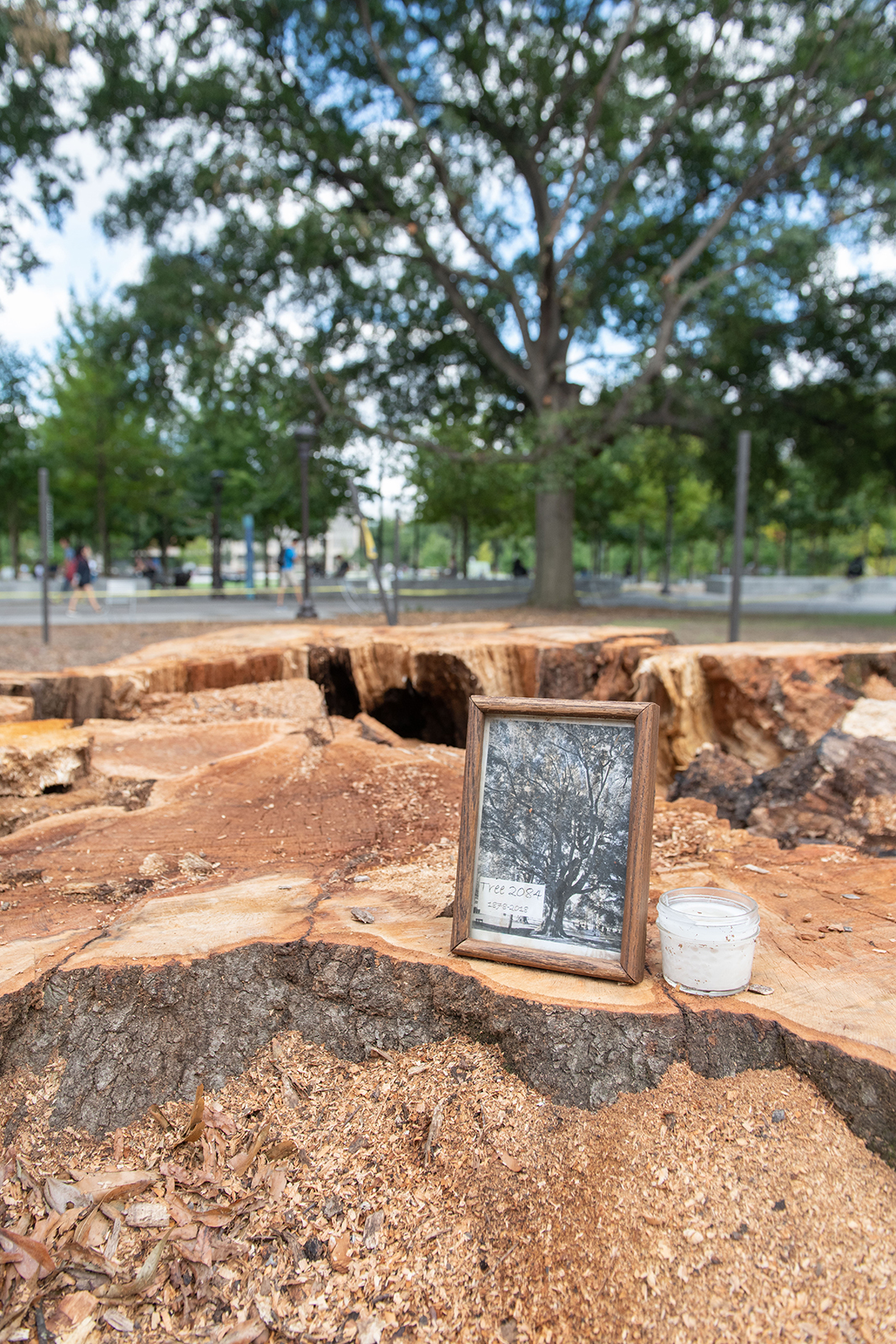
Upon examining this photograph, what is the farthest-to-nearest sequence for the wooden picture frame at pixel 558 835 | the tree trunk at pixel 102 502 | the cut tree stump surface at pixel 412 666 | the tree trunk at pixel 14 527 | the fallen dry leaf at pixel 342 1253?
the tree trunk at pixel 14 527
the tree trunk at pixel 102 502
the cut tree stump surface at pixel 412 666
the wooden picture frame at pixel 558 835
the fallen dry leaf at pixel 342 1253

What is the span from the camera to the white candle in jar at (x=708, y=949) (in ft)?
5.61

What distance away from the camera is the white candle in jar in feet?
5.61

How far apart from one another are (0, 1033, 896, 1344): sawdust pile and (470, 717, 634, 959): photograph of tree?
314 millimetres

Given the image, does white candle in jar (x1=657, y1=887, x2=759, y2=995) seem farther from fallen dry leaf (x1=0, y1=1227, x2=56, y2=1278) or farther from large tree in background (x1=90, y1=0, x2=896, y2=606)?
large tree in background (x1=90, y1=0, x2=896, y2=606)

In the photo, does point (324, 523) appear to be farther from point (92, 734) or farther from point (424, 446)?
point (92, 734)

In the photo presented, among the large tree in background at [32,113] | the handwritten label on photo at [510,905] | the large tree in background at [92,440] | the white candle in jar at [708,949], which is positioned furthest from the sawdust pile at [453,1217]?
the large tree in background at [92,440]

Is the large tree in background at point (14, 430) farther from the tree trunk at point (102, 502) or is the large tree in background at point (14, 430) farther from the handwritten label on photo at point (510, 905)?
the handwritten label on photo at point (510, 905)

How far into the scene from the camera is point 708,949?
5.69 feet

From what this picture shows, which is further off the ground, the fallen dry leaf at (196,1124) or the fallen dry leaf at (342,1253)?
the fallen dry leaf at (196,1124)

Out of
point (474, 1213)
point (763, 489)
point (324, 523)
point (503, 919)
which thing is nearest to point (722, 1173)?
point (474, 1213)

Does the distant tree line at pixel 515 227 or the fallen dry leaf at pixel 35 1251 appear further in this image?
the distant tree line at pixel 515 227

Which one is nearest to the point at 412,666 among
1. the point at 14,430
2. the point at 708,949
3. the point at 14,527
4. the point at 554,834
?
the point at 554,834

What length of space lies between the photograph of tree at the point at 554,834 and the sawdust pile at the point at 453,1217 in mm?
314

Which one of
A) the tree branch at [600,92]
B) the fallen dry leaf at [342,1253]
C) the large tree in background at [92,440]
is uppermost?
the tree branch at [600,92]
